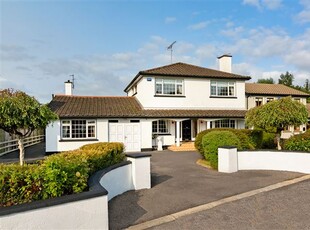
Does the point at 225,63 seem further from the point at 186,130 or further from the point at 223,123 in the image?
the point at 186,130

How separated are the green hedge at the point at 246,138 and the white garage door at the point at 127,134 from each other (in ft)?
21.9

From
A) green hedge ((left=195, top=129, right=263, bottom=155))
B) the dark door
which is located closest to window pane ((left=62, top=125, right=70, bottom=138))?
green hedge ((left=195, top=129, right=263, bottom=155))

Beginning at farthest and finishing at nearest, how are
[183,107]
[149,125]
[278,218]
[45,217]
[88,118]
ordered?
[183,107], [149,125], [88,118], [278,218], [45,217]

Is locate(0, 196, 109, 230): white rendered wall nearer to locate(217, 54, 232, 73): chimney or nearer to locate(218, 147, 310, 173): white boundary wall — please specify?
locate(218, 147, 310, 173): white boundary wall

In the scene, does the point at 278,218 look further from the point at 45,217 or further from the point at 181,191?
the point at 45,217

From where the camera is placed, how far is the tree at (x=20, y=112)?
25.6ft

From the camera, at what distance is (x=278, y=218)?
216 inches

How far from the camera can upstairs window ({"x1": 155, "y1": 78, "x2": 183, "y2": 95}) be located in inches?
826

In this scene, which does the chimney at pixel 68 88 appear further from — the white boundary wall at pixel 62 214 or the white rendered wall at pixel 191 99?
the white boundary wall at pixel 62 214

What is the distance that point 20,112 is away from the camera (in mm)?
7996

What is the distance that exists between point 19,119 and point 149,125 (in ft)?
41.9

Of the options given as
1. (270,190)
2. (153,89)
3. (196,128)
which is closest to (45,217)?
(270,190)

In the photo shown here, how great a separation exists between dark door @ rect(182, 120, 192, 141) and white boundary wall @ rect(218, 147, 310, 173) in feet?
38.1

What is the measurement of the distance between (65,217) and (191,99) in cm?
1848
